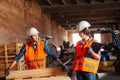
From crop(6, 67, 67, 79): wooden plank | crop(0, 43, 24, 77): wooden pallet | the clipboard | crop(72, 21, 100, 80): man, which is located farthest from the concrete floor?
crop(6, 67, 67, 79): wooden plank

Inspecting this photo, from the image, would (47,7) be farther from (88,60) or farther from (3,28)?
(88,60)

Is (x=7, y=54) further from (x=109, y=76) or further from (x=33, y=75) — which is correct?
(x=33, y=75)

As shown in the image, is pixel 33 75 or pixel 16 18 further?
pixel 16 18

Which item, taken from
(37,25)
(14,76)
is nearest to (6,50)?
(14,76)

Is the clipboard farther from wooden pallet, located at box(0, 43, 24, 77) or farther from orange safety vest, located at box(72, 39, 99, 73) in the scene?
wooden pallet, located at box(0, 43, 24, 77)

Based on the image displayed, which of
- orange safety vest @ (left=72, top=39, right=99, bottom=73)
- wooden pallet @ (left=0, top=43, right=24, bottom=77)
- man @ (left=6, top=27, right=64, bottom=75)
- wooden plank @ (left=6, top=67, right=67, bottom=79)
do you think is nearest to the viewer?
wooden plank @ (left=6, top=67, right=67, bottom=79)

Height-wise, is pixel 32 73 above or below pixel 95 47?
below

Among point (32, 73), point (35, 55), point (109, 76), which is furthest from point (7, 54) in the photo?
point (32, 73)

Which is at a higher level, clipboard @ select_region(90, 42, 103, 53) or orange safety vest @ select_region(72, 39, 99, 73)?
clipboard @ select_region(90, 42, 103, 53)

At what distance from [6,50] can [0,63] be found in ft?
1.31

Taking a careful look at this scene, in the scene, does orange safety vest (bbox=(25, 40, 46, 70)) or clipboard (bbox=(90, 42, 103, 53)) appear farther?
orange safety vest (bbox=(25, 40, 46, 70))

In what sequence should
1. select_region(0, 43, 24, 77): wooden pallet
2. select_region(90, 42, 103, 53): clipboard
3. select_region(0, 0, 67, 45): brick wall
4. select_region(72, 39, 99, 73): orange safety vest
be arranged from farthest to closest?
select_region(0, 0, 67, 45): brick wall < select_region(0, 43, 24, 77): wooden pallet < select_region(72, 39, 99, 73): orange safety vest < select_region(90, 42, 103, 53): clipboard

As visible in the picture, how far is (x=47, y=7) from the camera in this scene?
18344 millimetres

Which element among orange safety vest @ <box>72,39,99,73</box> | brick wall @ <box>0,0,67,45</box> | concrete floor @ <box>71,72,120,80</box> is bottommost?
concrete floor @ <box>71,72,120,80</box>
